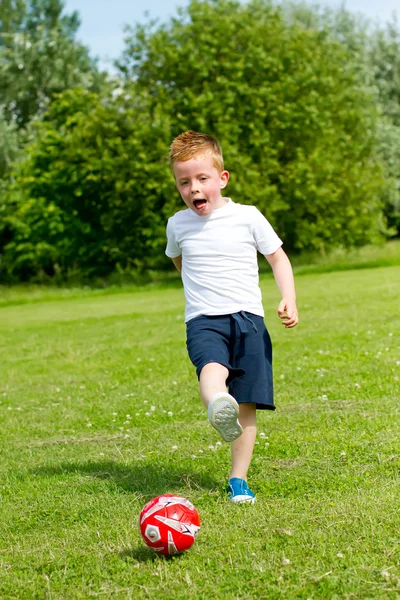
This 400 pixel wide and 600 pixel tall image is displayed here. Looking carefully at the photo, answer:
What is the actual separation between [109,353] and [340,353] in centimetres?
448

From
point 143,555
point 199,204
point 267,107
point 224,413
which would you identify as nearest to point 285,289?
point 199,204

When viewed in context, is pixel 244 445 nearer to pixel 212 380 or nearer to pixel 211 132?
pixel 212 380

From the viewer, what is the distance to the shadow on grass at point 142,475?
5992 millimetres

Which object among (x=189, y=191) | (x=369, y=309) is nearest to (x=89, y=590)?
(x=189, y=191)

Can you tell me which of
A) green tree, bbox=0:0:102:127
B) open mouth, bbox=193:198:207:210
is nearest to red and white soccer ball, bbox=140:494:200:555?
open mouth, bbox=193:198:207:210

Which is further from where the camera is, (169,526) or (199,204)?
(199,204)

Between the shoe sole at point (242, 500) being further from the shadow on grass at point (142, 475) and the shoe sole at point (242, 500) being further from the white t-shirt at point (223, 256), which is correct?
the white t-shirt at point (223, 256)

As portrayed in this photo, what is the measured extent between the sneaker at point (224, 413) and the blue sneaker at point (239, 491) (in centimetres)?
66

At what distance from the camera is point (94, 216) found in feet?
158

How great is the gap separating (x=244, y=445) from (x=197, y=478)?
67cm

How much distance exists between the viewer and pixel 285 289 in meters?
5.86

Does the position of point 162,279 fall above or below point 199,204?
below

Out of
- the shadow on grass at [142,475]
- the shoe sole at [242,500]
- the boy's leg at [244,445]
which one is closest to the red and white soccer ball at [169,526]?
the shoe sole at [242,500]

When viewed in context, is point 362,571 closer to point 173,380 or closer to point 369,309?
point 173,380
